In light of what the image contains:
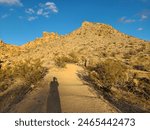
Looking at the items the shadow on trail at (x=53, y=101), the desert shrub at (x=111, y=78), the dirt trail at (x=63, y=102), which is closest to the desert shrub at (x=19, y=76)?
the shadow on trail at (x=53, y=101)

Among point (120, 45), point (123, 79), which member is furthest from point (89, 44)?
point (123, 79)

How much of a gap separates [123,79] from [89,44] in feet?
114

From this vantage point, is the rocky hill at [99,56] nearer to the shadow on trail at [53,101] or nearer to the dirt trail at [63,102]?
the dirt trail at [63,102]

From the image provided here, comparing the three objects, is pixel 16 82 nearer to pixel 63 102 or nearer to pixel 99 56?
pixel 63 102

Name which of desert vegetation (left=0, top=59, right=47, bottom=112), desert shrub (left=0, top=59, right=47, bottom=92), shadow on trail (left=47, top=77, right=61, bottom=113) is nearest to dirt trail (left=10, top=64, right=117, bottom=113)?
shadow on trail (left=47, top=77, right=61, bottom=113)

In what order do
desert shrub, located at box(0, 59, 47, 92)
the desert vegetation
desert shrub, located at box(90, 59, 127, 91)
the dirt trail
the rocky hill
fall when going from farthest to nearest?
1. desert shrub, located at box(0, 59, 47, 92)
2. the rocky hill
3. desert shrub, located at box(90, 59, 127, 91)
4. the desert vegetation
5. the dirt trail

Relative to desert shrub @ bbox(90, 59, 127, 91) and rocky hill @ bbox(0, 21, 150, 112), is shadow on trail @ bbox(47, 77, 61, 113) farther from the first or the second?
desert shrub @ bbox(90, 59, 127, 91)

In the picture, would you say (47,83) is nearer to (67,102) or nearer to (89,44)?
(67,102)

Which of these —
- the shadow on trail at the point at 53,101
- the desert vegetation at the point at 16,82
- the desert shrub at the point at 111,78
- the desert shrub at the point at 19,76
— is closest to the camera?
the shadow on trail at the point at 53,101

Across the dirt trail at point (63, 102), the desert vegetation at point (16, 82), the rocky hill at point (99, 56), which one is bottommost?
the dirt trail at point (63, 102)

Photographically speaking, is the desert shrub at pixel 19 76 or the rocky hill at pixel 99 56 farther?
the desert shrub at pixel 19 76

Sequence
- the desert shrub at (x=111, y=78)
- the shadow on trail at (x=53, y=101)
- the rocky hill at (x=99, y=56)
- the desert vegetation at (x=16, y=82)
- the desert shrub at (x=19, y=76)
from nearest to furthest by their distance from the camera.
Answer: the shadow on trail at (x=53, y=101) → the desert vegetation at (x=16, y=82) → the desert shrub at (x=111, y=78) → the rocky hill at (x=99, y=56) → the desert shrub at (x=19, y=76)

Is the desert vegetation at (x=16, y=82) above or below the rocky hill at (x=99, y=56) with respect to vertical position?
below

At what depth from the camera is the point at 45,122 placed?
763 cm
